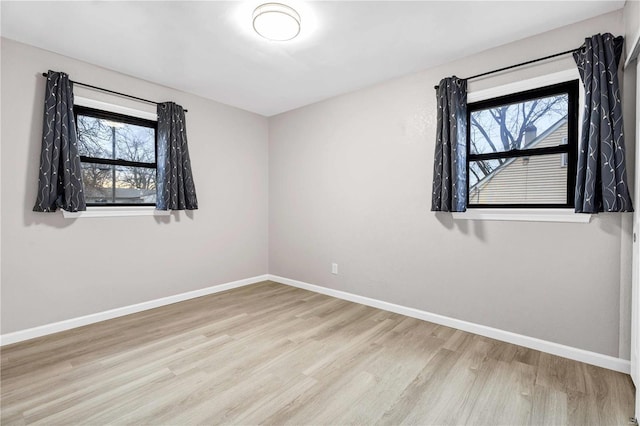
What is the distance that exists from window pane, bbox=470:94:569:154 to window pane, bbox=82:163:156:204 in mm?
3562

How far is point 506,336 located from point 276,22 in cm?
317

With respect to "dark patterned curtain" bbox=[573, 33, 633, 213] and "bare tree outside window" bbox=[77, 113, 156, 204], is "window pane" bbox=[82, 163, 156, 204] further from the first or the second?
"dark patterned curtain" bbox=[573, 33, 633, 213]

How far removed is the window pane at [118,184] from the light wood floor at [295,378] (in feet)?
4.26

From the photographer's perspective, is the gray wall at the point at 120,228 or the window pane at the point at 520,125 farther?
the gray wall at the point at 120,228

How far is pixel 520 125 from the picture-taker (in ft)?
8.96

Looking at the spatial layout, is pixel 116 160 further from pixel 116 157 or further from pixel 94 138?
pixel 94 138

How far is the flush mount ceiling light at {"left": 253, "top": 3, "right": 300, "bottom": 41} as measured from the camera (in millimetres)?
2146

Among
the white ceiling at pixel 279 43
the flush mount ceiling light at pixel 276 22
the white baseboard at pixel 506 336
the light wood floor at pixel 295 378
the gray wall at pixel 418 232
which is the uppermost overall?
the white ceiling at pixel 279 43

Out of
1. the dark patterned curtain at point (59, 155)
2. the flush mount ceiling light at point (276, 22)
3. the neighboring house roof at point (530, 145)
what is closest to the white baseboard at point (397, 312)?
the dark patterned curtain at point (59, 155)

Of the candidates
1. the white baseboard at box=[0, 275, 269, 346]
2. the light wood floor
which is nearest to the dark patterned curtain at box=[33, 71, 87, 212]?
the white baseboard at box=[0, 275, 269, 346]

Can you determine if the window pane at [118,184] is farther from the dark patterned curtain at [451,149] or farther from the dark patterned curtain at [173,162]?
the dark patterned curtain at [451,149]

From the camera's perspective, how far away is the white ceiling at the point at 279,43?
2.22m

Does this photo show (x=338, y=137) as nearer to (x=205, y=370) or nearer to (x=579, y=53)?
(x=579, y=53)

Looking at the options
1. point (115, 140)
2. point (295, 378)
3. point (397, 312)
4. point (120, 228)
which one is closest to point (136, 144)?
point (115, 140)
